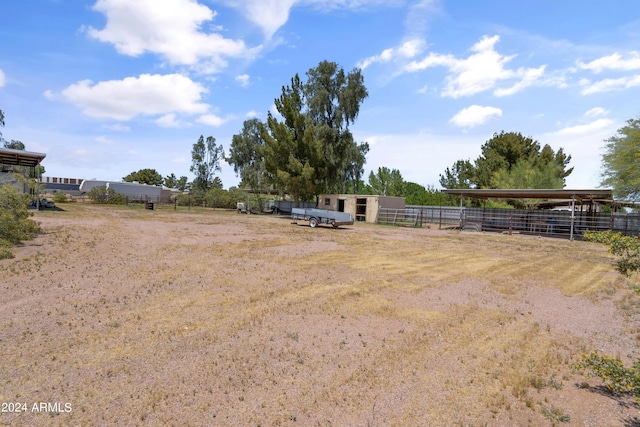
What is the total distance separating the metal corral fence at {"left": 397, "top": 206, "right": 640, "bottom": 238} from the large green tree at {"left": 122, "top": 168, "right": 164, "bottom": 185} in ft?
277

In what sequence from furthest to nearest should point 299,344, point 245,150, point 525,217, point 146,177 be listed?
1. point 146,177
2. point 245,150
3. point 525,217
4. point 299,344

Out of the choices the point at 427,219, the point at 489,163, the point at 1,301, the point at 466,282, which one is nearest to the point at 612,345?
the point at 466,282

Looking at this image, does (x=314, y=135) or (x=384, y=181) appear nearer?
(x=314, y=135)

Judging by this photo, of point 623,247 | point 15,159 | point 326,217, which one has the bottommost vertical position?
point 326,217

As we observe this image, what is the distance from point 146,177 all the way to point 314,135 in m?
74.3

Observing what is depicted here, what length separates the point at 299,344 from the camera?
510 cm

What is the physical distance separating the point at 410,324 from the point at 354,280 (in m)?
3.13

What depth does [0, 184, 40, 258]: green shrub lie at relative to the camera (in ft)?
40.3

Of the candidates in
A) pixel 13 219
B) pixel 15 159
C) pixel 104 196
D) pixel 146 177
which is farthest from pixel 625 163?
pixel 146 177

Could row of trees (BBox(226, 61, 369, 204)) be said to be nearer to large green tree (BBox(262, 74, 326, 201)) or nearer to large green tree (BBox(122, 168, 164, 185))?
large green tree (BBox(262, 74, 326, 201))

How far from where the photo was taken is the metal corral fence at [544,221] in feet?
76.5

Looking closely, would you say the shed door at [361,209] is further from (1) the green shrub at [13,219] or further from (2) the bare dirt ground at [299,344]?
(1) the green shrub at [13,219]

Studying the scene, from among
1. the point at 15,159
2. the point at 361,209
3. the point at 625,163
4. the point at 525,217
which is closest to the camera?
the point at 625,163

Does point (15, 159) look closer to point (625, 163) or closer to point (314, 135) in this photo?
point (314, 135)
